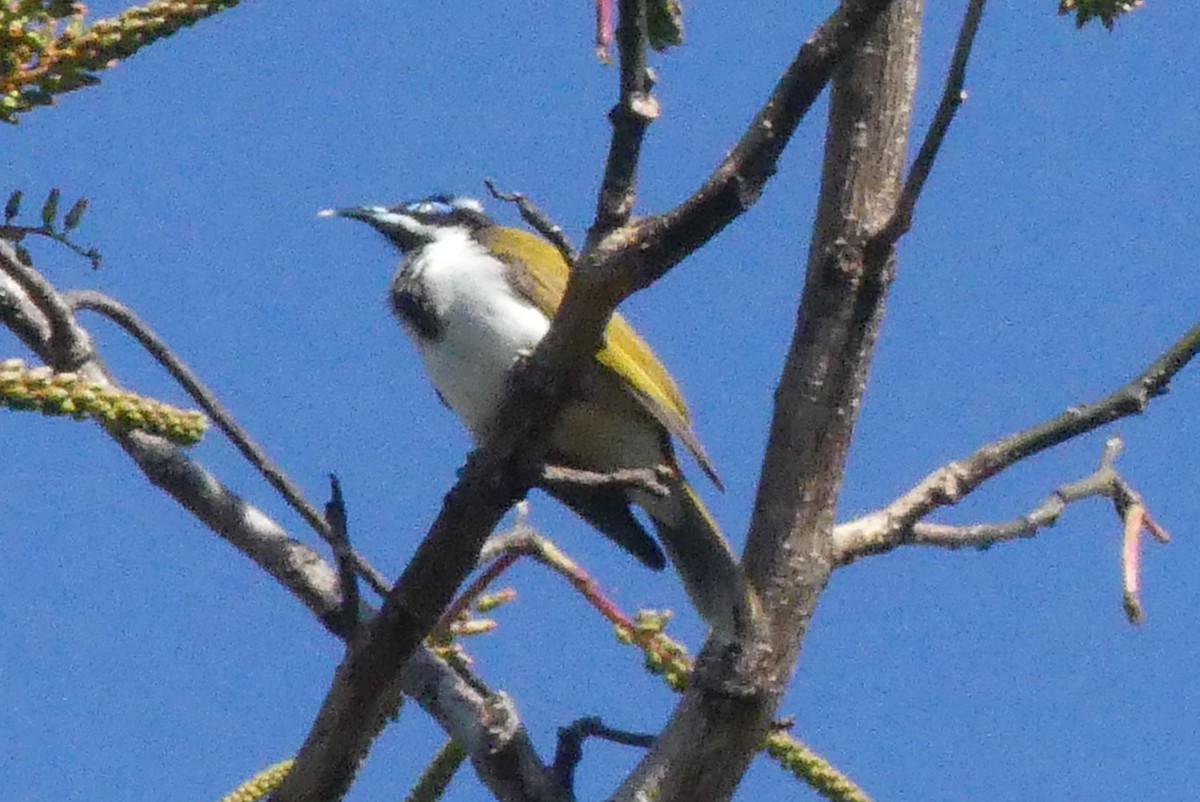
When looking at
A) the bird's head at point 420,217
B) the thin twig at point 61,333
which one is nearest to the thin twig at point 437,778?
the thin twig at point 61,333

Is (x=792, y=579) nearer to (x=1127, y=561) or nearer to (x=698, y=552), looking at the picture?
(x=1127, y=561)

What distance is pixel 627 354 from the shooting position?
12.2ft

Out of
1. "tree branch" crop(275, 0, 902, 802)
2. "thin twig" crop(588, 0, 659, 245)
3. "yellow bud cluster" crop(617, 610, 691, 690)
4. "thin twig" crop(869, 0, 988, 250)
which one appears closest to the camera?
"thin twig" crop(588, 0, 659, 245)

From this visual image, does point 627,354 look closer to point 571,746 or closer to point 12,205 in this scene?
point 571,746

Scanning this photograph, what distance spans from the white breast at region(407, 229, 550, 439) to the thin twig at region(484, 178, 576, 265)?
1589mm

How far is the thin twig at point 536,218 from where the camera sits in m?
1.82

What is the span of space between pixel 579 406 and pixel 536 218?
1622 mm

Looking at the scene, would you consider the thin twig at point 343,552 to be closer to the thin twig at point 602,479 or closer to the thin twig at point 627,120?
the thin twig at point 602,479

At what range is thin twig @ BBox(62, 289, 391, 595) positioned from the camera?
2.57 m

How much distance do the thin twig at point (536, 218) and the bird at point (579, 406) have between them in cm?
150

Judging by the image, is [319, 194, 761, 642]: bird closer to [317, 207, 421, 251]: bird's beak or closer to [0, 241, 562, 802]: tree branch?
[317, 207, 421, 251]: bird's beak

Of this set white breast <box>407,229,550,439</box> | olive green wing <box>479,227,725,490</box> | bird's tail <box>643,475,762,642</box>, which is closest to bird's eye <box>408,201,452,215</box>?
olive green wing <box>479,227,725,490</box>

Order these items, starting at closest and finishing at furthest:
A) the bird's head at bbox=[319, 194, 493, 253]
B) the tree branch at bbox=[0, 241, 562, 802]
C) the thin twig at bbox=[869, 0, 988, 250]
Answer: the thin twig at bbox=[869, 0, 988, 250] → the tree branch at bbox=[0, 241, 562, 802] → the bird's head at bbox=[319, 194, 493, 253]

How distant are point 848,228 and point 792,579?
1.74 feet
